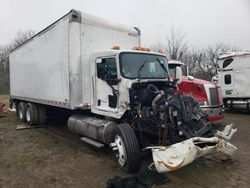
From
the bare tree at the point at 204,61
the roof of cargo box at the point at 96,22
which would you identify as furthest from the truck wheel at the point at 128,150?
the bare tree at the point at 204,61

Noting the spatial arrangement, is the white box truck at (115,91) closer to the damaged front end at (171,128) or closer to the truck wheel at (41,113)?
the damaged front end at (171,128)

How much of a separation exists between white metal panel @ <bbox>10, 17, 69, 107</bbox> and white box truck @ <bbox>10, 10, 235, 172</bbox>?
0.03m

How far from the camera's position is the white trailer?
12.7 meters

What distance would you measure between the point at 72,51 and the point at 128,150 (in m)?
3.39

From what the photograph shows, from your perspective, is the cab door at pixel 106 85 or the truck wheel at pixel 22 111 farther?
the truck wheel at pixel 22 111

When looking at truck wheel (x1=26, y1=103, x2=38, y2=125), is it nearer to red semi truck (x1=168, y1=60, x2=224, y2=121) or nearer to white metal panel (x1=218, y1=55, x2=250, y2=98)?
red semi truck (x1=168, y1=60, x2=224, y2=121)

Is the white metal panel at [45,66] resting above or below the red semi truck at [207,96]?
above

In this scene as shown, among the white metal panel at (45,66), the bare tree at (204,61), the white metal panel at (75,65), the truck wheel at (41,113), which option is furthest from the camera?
the bare tree at (204,61)

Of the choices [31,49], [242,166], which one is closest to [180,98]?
[242,166]

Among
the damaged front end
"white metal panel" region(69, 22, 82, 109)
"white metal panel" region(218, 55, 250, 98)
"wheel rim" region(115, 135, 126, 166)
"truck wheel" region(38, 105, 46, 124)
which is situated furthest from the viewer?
"white metal panel" region(218, 55, 250, 98)

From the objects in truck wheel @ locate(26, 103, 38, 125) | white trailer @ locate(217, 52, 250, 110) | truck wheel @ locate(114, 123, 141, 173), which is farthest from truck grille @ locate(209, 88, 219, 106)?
truck wheel @ locate(26, 103, 38, 125)

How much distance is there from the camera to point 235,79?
13.0 metres

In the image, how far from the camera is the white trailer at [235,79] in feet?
41.7

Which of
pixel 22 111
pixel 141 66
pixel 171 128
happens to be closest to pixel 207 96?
pixel 141 66
